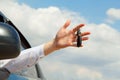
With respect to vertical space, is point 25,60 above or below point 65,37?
below

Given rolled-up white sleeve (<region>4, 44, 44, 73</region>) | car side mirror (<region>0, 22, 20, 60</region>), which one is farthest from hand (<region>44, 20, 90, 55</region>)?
car side mirror (<region>0, 22, 20, 60</region>)

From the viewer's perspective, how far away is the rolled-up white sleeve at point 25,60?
3.95 m

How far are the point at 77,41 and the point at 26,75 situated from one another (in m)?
1.23

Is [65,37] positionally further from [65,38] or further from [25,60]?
[25,60]

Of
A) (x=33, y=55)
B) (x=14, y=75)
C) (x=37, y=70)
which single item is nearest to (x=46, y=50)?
(x=33, y=55)

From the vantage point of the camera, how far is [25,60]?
13.3 ft

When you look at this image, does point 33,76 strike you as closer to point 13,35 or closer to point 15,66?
point 15,66

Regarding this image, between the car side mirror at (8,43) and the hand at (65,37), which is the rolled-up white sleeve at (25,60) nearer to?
the hand at (65,37)

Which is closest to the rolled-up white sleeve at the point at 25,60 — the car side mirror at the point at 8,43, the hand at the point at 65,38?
the hand at the point at 65,38

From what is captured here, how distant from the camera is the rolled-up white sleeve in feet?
13.0

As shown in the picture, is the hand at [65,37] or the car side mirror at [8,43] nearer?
the car side mirror at [8,43]

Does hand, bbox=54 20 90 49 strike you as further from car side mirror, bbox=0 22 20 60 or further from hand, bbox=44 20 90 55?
car side mirror, bbox=0 22 20 60

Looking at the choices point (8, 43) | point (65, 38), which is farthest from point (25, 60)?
point (8, 43)

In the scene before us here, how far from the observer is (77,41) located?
3.95 metres
